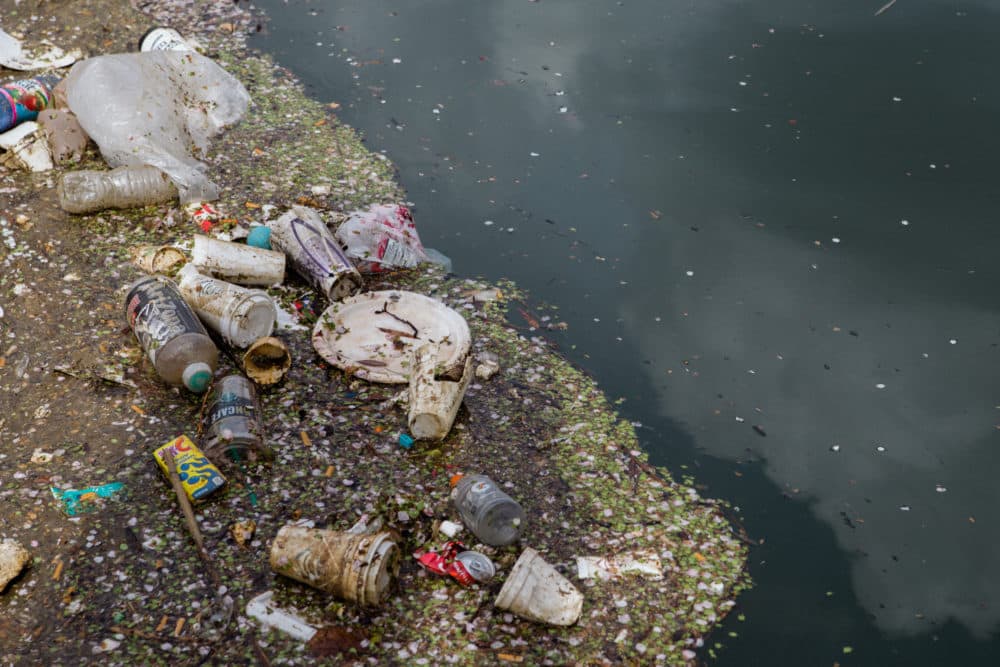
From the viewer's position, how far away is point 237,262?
507 cm

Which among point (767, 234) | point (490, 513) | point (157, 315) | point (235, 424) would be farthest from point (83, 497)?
point (767, 234)

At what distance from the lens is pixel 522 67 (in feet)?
24.9

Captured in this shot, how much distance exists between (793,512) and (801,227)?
250 centimetres

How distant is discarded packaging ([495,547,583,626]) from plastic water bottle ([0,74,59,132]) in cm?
506

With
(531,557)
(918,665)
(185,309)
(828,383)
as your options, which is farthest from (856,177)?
(185,309)

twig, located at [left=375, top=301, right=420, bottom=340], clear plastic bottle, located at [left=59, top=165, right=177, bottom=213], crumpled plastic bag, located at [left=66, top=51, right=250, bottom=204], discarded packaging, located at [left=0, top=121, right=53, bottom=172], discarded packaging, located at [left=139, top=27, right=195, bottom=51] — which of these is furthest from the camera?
discarded packaging, located at [left=139, top=27, right=195, bottom=51]

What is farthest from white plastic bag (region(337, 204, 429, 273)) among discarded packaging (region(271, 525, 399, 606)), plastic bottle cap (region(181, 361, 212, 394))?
discarded packaging (region(271, 525, 399, 606))

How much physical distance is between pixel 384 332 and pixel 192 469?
1395 mm

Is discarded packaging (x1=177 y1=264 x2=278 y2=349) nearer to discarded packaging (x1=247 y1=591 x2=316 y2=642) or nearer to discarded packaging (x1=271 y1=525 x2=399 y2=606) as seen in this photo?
discarded packaging (x1=271 y1=525 x2=399 y2=606)

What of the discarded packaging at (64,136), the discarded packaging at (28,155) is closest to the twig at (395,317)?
the discarded packaging at (64,136)

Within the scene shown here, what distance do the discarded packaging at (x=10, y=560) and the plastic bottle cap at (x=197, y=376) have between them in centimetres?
108

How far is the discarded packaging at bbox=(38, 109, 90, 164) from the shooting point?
605 cm

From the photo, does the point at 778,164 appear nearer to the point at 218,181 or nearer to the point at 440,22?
the point at 440,22

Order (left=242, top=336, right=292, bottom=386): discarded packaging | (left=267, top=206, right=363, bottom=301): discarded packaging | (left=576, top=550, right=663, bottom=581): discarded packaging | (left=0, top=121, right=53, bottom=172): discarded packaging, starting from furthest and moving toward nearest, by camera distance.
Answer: (left=0, top=121, right=53, bottom=172): discarded packaging → (left=267, top=206, right=363, bottom=301): discarded packaging → (left=242, top=336, right=292, bottom=386): discarded packaging → (left=576, top=550, right=663, bottom=581): discarded packaging
